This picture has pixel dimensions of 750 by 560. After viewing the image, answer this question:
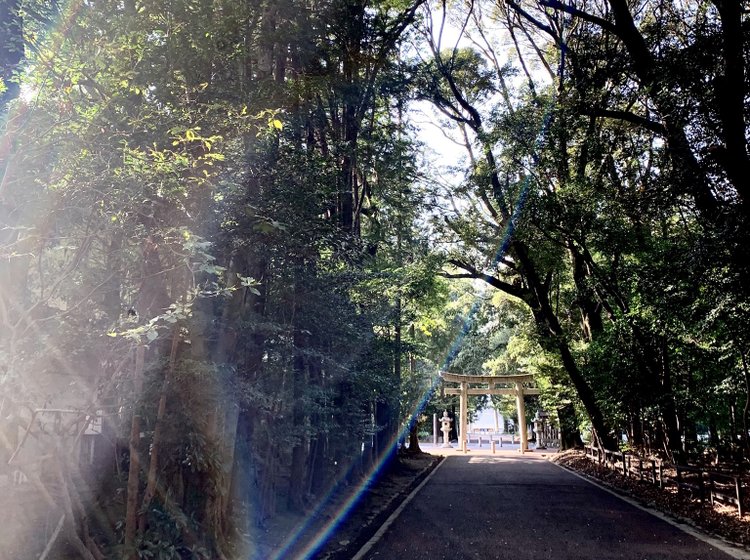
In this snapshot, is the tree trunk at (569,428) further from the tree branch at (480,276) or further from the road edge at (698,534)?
the road edge at (698,534)

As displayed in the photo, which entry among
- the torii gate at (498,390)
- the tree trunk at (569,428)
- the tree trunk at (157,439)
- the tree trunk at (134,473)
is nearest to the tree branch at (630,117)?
the tree trunk at (157,439)

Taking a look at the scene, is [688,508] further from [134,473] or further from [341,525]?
[134,473]

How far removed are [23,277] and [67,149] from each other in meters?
0.96

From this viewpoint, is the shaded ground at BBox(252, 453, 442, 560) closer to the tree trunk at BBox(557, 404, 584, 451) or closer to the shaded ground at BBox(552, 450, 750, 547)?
the shaded ground at BBox(552, 450, 750, 547)

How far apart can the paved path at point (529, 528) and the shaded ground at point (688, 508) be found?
0.43 metres

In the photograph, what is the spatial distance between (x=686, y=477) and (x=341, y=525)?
704cm

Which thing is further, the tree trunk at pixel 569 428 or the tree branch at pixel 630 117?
the tree trunk at pixel 569 428

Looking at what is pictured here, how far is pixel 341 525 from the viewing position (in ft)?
26.1

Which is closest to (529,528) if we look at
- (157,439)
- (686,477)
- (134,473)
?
(686,477)

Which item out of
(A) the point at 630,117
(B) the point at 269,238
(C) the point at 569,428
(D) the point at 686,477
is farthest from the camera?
(C) the point at 569,428

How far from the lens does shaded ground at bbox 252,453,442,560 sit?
613 cm

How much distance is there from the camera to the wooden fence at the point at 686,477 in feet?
27.7

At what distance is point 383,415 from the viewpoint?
14805 mm

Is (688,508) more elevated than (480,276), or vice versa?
(480,276)
